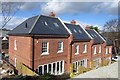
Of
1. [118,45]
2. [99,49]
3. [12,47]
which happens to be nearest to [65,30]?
[12,47]

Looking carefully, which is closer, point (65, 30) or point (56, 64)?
point (56, 64)

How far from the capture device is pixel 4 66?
21.4 metres

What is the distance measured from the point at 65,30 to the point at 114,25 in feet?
137

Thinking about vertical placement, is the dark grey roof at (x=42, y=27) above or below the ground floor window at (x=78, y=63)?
above

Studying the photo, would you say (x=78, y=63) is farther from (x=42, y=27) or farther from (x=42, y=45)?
(x=42, y=27)

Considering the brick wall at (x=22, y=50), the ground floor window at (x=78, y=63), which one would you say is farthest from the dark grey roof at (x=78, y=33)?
the brick wall at (x=22, y=50)

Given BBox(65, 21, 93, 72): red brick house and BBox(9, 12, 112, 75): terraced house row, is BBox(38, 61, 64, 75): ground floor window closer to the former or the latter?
BBox(9, 12, 112, 75): terraced house row

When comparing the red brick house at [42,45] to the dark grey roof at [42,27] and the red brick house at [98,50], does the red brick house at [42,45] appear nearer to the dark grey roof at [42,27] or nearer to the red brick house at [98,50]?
the dark grey roof at [42,27]

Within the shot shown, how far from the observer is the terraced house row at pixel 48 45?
2056cm

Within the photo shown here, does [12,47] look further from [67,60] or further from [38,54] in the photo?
[67,60]

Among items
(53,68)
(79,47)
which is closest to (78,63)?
(79,47)

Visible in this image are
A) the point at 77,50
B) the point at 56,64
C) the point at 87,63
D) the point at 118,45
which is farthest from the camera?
the point at 118,45

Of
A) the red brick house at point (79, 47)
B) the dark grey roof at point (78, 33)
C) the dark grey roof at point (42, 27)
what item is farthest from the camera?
the dark grey roof at point (78, 33)

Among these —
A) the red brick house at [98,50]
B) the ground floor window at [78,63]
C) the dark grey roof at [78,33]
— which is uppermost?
the dark grey roof at [78,33]
